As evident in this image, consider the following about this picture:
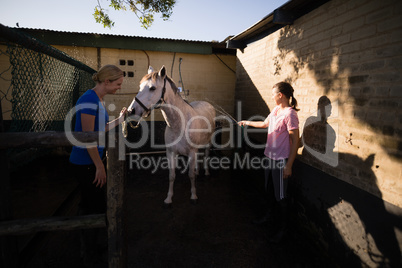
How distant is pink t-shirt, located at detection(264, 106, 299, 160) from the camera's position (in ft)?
8.57

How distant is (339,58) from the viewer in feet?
8.70

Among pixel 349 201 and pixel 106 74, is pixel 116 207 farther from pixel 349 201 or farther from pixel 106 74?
pixel 349 201

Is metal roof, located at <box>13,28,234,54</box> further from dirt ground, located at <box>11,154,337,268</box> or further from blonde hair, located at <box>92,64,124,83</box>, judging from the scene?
blonde hair, located at <box>92,64,124,83</box>

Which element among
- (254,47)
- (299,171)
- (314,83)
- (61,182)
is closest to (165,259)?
(299,171)

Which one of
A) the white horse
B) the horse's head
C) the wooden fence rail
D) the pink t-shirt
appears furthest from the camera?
the white horse

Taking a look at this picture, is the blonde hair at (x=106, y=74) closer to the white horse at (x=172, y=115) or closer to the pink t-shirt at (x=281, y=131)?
the white horse at (x=172, y=115)

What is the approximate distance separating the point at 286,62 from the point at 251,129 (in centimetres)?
186

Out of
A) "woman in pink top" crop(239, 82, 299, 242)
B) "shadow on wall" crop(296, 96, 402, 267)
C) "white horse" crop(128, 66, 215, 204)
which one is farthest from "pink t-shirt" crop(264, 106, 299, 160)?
"white horse" crop(128, 66, 215, 204)

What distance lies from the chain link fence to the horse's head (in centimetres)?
116

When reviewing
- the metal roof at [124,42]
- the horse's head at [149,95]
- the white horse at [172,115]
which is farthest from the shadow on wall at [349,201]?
the metal roof at [124,42]

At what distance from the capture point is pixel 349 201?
2.42m

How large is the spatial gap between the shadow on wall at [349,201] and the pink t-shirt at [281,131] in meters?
0.58

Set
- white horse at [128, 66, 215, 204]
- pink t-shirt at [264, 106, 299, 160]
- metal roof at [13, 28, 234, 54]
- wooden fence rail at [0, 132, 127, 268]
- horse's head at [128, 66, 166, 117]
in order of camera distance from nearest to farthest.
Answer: wooden fence rail at [0, 132, 127, 268]
pink t-shirt at [264, 106, 299, 160]
horse's head at [128, 66, 166, 117]
white horse at [128, 66, 215, 204]
metal roof at [13, 28, 234, 54]

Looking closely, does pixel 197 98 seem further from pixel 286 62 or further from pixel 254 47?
pixel 286 62
